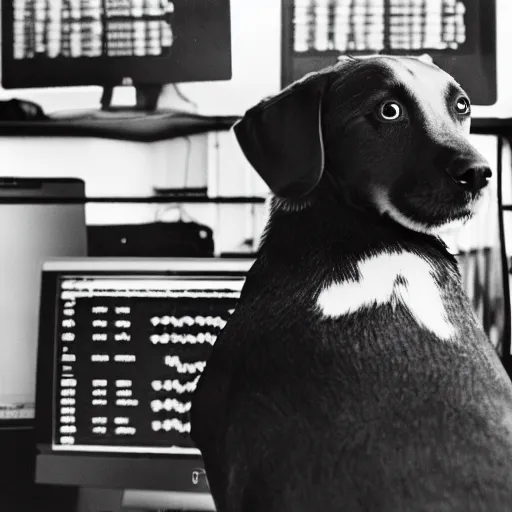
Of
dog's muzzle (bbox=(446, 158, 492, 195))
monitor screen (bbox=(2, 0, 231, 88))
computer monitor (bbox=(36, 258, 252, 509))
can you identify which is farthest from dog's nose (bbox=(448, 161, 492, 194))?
monitor screen (bbox=(2, 0, 231, 88))

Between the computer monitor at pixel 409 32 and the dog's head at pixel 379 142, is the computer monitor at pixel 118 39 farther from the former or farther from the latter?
the dog's head at pixel 379 142

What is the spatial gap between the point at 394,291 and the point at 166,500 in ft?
1.95

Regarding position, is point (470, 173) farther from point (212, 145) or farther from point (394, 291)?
point (212, 145)

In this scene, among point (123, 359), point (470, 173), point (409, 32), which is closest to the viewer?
point (470, 173)

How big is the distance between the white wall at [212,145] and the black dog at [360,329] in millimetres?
571

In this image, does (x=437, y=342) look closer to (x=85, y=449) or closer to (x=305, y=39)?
(x=85, y=449)

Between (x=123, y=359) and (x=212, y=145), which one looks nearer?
(x=123, y=359)

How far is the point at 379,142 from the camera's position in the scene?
1.71ft

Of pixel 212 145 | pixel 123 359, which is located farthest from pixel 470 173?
pixel 212 145

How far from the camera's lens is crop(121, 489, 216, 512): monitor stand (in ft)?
3.12

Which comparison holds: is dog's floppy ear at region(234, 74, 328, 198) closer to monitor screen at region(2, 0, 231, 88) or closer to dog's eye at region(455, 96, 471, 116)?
dog's eye at region(455, 96, 471, 116)

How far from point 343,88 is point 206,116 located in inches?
24.9

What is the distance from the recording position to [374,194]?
1.70 feet

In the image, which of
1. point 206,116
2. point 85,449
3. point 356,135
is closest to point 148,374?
point 85,449
